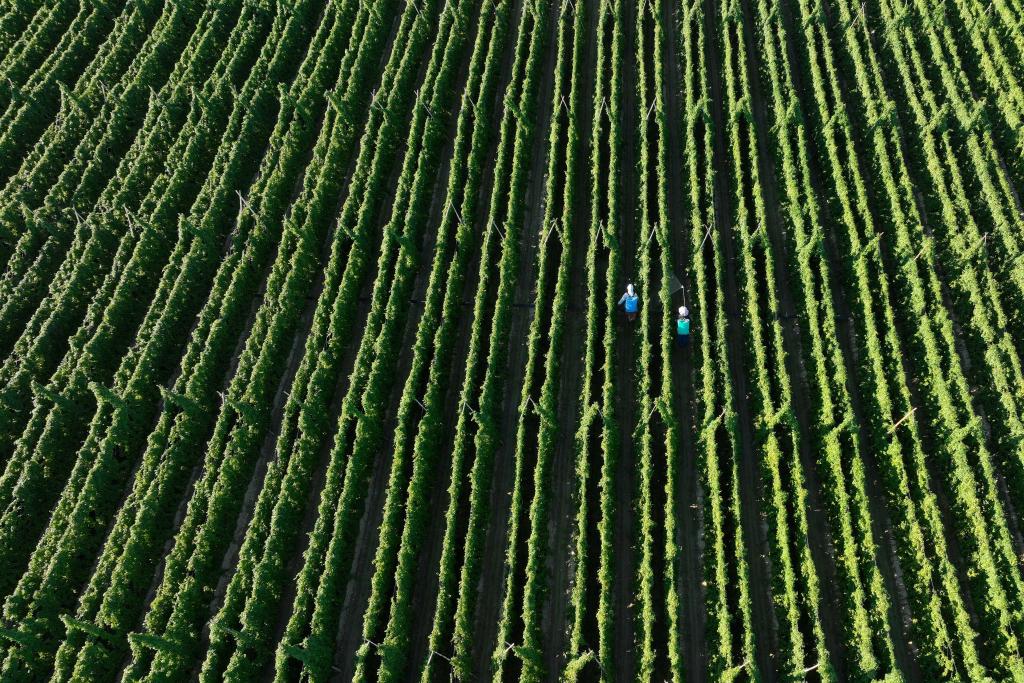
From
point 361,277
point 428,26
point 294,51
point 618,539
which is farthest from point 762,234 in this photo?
point 294,51

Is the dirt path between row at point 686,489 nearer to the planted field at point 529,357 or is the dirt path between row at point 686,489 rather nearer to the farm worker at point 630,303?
the planted field at point 529,357

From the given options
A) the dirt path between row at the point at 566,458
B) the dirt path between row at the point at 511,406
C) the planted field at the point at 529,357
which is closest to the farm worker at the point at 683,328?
the planted field at the point at 529,357

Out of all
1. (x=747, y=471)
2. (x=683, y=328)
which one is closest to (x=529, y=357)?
(x=683, y=328)

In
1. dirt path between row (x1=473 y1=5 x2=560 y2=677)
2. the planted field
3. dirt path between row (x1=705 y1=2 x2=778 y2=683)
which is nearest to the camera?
dirt path between row (x1=705 y1=2 x2=778 y2=683)

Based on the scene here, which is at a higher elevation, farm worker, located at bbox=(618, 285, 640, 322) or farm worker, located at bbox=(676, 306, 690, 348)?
farm worker, located at bbox=(618, 285, 640, 322)

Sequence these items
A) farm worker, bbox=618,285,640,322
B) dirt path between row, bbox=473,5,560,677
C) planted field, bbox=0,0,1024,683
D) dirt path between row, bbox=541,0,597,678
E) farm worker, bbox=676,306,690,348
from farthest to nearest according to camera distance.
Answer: farm worker, bbox=618,285,640,322 < farm worker, bbox=676,306,690,348 < dirt path between row, bbox=473,5,560,677 < dirt path between row, bbox=541,0,597,678 < planted field, bbox=0,0,1024,683

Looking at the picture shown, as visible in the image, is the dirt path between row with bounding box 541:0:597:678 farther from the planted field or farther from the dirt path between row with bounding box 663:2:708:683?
the dirt path between row with bounding box 663:2:708:683

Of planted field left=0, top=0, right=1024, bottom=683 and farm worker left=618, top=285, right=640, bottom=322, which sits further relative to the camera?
farm worker left=618, top=285, right=640, bottom=322

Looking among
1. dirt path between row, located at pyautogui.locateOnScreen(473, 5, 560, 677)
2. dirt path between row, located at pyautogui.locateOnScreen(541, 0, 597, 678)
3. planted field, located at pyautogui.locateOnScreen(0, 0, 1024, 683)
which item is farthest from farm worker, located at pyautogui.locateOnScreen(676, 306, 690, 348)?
dirt path between row, located at pyautogui.locateOnScreen(473, 5, 560, 677)
